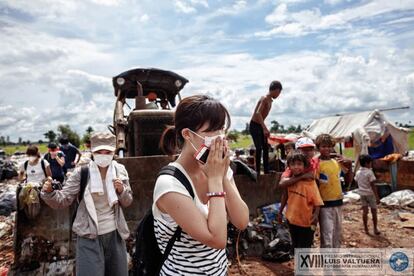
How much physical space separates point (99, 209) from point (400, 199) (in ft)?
26.1

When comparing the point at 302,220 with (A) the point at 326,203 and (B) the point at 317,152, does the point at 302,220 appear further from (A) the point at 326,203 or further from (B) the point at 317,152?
(B) the point at 317,152

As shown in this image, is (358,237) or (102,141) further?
(358,237)

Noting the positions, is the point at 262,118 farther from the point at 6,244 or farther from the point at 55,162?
the point at 6,244

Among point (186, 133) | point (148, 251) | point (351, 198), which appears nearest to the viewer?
point (186, 133)

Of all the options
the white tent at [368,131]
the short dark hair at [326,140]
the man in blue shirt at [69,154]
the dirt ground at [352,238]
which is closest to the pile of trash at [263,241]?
the dirt ground at [352,238]

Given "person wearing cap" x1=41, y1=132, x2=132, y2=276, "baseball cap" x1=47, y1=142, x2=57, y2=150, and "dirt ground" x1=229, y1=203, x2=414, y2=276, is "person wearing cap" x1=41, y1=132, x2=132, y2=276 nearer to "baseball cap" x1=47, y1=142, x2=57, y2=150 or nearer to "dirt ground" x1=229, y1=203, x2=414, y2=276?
"dirt ground" x1=229, y1=203, x2=414, y2=276

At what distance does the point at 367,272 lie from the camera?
14.7 ft

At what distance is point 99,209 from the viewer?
9.92 ft

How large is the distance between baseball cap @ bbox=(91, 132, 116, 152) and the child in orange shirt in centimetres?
225

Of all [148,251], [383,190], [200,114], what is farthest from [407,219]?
[200,114]

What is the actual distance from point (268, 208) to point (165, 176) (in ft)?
15.3

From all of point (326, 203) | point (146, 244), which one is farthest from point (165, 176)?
point (326, 203)

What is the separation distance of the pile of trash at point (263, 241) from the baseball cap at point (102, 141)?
2732mm

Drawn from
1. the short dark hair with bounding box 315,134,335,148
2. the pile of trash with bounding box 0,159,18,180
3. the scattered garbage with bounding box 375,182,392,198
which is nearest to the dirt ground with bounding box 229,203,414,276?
the scattered garbage with bounding box 375,182,392,198
